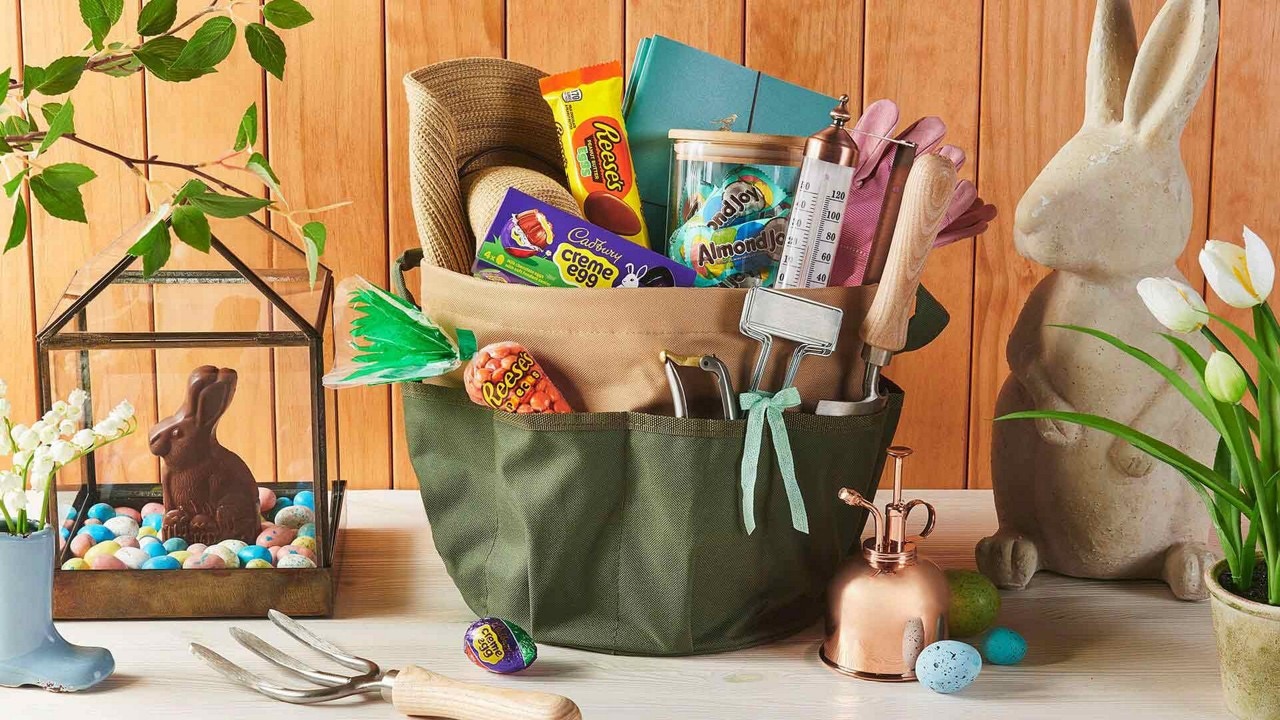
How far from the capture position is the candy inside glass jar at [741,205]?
33.5 inches

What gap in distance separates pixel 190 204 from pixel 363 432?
18.7 inches

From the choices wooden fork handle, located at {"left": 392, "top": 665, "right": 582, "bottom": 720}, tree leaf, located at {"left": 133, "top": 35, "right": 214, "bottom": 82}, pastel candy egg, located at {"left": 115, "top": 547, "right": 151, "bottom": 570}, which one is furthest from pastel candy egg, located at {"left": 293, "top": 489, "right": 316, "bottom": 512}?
tree leaf, located at {"left": 133, "top": 35, "right": 214, "bottom": 82}

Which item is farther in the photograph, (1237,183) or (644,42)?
(1237,183)

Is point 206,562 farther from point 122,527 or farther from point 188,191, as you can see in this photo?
point 188,191

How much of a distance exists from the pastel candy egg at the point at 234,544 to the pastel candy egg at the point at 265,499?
3 centimetres

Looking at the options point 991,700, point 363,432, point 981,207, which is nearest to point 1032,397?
point 981,207

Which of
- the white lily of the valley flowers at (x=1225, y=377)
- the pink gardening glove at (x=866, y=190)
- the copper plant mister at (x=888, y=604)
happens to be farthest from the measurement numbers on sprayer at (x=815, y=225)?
the white lily of the valley flowers at (x=1225, y=377)

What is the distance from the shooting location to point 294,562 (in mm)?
892

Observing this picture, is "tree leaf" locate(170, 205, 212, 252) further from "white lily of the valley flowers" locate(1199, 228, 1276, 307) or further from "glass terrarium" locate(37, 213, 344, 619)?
"white lily of the valley flowers" locate(1199, 228, 1276, 307)

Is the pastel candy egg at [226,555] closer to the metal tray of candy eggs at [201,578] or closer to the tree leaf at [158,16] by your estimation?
the metal tray of candy eggs at [201,578]

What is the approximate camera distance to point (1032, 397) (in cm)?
96

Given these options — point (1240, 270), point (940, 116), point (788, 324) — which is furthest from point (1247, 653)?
point (940, 116)

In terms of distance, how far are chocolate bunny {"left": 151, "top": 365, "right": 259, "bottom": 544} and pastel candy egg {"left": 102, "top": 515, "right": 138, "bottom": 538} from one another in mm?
37

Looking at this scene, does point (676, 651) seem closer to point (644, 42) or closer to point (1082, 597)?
point (1082, 597)
